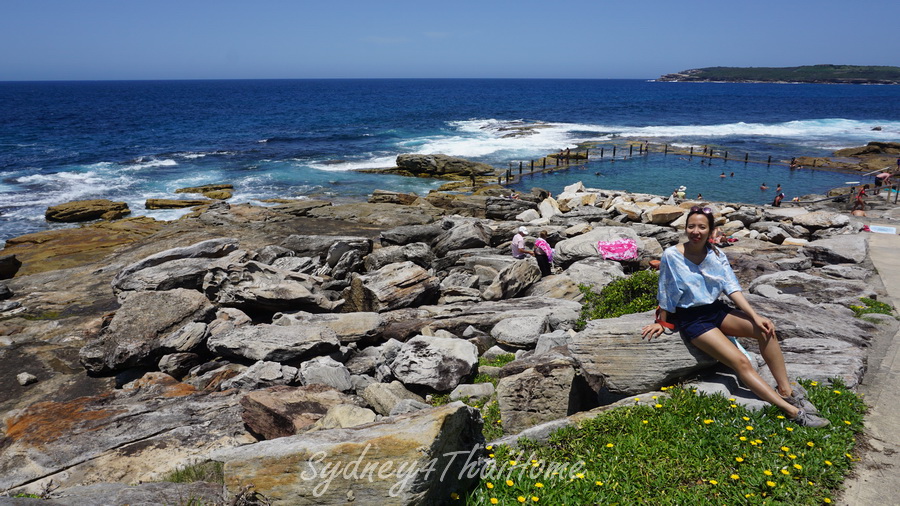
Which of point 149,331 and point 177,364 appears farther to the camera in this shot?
point 149,331

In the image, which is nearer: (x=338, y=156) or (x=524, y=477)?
(x=524, y=477)

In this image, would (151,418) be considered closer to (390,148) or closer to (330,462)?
(330,462)

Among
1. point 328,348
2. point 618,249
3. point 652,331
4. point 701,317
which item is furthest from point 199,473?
point 618,249

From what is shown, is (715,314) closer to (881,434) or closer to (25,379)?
(881,434)

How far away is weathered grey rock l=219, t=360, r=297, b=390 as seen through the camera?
9.81 meters

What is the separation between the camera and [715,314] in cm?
631

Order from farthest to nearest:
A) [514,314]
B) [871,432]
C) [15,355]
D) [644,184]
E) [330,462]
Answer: [644,184] < [15,355] < [514,314] < [871,432] < [330,462]

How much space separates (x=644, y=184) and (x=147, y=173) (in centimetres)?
4124

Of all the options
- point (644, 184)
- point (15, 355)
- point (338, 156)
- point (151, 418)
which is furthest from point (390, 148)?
point (151, 418)

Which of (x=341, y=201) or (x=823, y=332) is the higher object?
(x=823, y=332)

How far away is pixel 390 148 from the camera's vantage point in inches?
2335

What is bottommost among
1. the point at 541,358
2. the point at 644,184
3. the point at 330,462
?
the point at 644,184

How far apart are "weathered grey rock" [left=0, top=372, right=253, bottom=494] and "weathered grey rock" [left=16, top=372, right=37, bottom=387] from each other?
9.55 ft

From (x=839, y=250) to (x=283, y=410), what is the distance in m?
14.4
